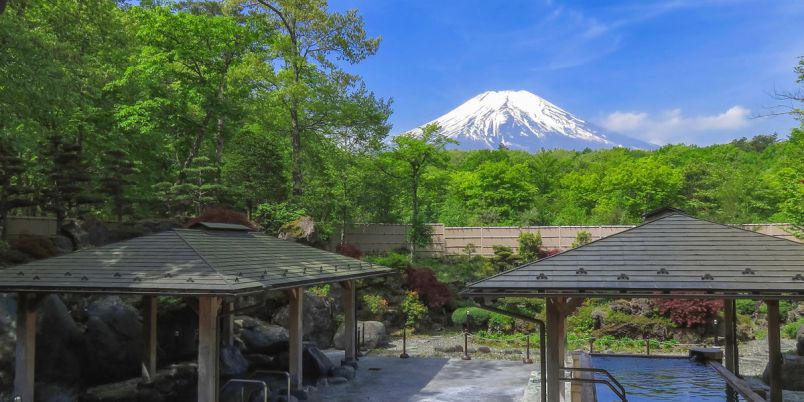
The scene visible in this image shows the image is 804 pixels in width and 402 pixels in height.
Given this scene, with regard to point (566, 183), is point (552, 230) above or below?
below

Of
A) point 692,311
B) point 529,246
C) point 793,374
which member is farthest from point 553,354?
point 529,246

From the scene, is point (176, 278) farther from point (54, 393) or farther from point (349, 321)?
point (349, 321)

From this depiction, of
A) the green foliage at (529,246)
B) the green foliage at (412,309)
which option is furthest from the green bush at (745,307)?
the green foliage at (412,309)

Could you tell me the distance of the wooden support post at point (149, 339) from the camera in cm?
1313

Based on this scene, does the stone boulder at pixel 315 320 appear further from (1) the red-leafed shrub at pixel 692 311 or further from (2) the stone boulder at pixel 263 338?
(1) the red-leafed shrub at pixel 692 311

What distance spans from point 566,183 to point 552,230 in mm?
18943

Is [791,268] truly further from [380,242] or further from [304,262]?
[380,242]

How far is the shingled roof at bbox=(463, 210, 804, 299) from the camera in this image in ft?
26.3

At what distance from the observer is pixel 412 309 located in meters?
22.9

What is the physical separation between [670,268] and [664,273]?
0.84 feet

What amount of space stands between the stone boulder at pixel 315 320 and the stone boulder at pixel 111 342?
563cm

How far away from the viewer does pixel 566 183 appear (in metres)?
48.8

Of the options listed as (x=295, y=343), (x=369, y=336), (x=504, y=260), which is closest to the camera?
(x=295, y=343)

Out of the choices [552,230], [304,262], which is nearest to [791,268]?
[304,262]
